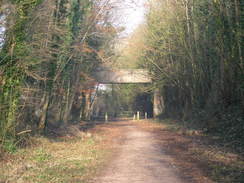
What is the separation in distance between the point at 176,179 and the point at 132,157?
3.27 m

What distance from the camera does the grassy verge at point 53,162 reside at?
784 centimetres

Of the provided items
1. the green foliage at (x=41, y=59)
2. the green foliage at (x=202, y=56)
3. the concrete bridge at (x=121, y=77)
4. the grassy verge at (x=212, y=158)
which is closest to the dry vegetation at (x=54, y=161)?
the green foliage at (x=41, y=59)

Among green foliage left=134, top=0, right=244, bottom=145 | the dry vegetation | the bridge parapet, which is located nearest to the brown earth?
the dry vegetation

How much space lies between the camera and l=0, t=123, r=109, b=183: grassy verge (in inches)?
A: 309

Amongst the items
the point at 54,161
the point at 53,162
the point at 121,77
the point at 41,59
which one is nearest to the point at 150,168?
the point at 53,162

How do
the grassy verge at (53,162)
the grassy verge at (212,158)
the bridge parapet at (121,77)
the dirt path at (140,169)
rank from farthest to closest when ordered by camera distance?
the bridge parapet at (121,77) → the grassy verge at (212,158) → the grassy verge at (53,162) → the dirt path at (140,169)

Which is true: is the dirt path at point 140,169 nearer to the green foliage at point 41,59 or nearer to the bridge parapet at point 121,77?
the green foliage at point 41,59

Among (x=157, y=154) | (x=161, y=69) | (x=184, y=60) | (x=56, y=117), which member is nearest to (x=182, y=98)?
(x=161, y=69)

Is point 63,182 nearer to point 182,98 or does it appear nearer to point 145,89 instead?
point 182,98

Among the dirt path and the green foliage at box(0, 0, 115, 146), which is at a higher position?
the green foliage at box(0, 0, 115, 146)

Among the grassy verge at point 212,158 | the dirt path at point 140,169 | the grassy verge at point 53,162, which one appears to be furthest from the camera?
the grassy verge at point 212,158

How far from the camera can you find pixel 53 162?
398 inches

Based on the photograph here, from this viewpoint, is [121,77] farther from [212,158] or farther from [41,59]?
[212,158]

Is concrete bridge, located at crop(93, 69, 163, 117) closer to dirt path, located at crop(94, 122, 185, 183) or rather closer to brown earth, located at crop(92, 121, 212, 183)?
brown earth, located at crop(92, 121, 212, 183)
